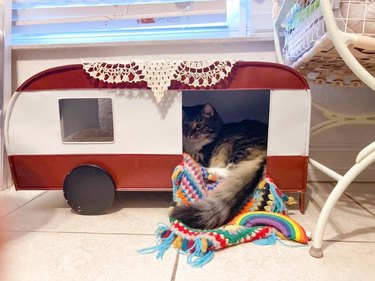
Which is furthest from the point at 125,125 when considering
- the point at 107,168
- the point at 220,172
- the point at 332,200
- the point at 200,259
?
the point at 332,200

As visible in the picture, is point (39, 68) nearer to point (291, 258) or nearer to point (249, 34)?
point (249, 34)

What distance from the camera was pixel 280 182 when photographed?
834 millimetres

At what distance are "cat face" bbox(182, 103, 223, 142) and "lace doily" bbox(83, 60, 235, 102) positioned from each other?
30 centimetres

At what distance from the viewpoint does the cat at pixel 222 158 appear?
2.31ft

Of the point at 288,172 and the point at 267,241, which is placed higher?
the point at 288,172

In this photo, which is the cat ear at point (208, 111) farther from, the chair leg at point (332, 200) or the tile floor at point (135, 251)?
the chair leg at point (332, 200)

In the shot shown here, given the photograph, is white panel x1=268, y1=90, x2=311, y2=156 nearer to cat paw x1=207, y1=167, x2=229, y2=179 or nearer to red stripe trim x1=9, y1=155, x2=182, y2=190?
cat paw x1=207, y1=167, x2=229, y2=179

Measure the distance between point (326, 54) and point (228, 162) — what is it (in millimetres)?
417

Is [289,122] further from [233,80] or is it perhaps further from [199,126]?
[199,126]

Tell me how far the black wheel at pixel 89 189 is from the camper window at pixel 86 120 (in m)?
0.10

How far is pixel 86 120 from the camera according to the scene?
2.96 ft

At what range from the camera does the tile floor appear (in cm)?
57

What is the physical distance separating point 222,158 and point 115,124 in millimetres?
368

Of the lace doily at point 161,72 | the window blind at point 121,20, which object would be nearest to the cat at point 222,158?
the lace doily at point 161,72
